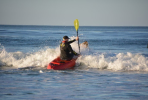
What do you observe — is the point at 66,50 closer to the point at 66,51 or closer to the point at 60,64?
the point at 66,51

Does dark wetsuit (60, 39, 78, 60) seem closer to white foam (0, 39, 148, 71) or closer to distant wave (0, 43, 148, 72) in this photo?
distant wave (0, 43, 148, 72)

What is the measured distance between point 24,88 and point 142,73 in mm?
5721

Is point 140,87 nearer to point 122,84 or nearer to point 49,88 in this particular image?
point 122,84

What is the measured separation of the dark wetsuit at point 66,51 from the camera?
12562 millimetres

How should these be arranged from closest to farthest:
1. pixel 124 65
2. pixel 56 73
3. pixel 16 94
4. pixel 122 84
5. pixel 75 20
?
pixel 16 94 < pixel 122 84 < pixel 56 73 < pixel 124 65 < pixel 75 20

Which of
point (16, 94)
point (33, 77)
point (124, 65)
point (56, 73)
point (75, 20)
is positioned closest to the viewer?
point (16, 94)

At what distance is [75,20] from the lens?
54.0 feet

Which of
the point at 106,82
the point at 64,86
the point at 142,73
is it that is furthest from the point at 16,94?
the point at 142,73

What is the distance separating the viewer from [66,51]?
1270 cm

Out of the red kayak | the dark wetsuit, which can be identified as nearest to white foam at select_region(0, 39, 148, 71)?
the red kayak

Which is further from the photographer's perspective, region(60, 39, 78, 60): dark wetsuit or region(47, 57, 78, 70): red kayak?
region(60, 39, 78, 60): dark wetsuit

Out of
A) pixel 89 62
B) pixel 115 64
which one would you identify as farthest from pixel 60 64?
pixel 115 64

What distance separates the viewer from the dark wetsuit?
12.6 metres

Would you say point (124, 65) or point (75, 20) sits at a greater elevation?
point (75, 20)
